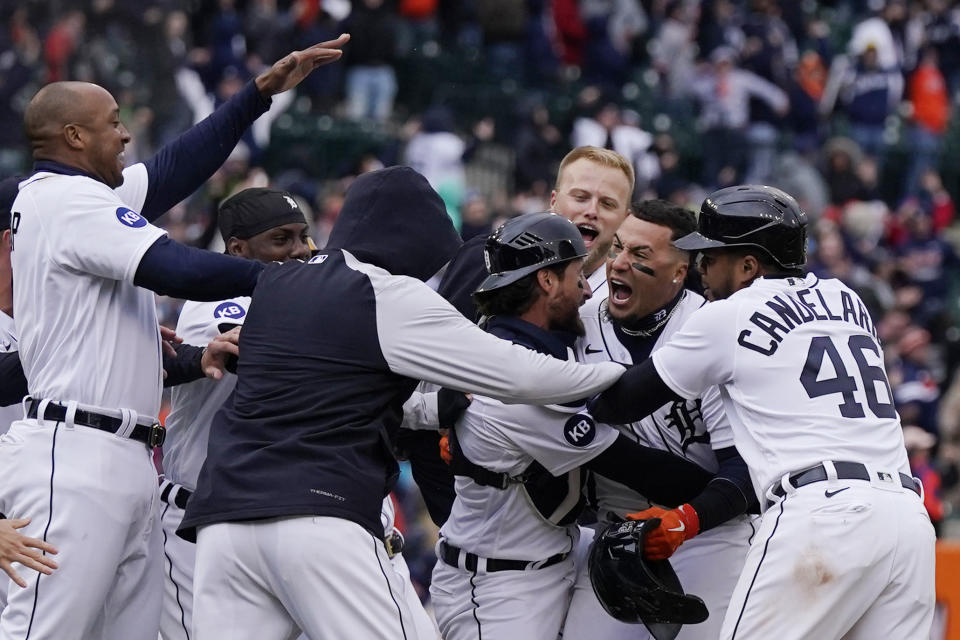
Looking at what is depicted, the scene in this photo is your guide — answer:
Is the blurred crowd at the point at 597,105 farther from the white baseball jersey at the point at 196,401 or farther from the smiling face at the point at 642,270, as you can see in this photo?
the smiling face at the point at 642,270

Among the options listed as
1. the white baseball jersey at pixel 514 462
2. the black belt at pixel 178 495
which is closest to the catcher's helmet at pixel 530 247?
the white baseball jersey at pixel 514 462

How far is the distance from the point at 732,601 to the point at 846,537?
0.43 m

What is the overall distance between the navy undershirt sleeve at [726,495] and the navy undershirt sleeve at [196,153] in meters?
2.18

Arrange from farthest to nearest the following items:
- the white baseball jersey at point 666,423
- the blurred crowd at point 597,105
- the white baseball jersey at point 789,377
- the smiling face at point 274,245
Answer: the blurred crowd at point 597,105
the smiling face at point 274,245
the white baseball jersey at point 666,423
the white baseball jersey at point 789,377

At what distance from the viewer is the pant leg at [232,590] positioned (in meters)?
4.77

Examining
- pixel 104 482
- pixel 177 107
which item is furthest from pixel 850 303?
pixel 177 107

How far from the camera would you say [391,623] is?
15.6 feet

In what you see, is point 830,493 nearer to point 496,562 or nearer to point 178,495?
point 496,562

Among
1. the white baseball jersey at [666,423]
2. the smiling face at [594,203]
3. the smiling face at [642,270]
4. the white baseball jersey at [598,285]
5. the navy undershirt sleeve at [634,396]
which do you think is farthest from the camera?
the smiling face at [594,203]

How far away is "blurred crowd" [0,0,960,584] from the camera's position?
48.9 feet

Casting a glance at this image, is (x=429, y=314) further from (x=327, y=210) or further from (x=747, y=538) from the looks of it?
(x=327, y=210)

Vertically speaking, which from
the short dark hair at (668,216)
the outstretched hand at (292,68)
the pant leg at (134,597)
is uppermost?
the outstretched hand at (292,68)

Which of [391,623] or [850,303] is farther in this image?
[850,303]

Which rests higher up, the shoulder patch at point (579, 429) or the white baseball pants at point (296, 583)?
the shoulder patch at point (579, 429)
